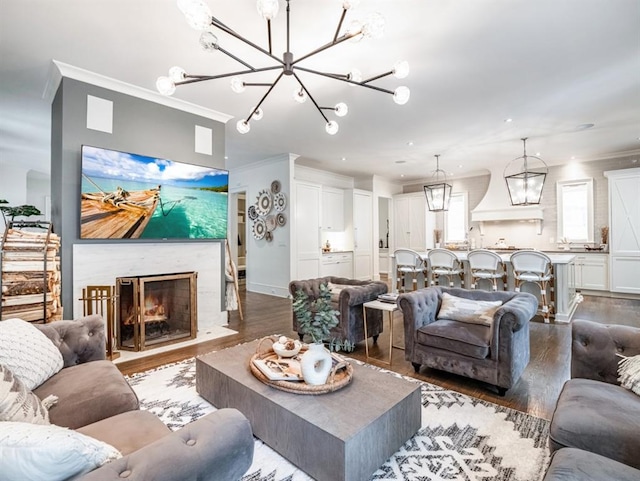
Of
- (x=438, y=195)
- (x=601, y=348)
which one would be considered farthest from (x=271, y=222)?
(x=601, y=348)

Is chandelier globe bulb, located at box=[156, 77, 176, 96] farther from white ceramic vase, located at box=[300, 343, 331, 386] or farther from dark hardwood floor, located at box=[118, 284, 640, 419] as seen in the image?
dark hardwood floor, located at box=[118, 284, 640, 419]

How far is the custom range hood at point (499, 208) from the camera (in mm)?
7535

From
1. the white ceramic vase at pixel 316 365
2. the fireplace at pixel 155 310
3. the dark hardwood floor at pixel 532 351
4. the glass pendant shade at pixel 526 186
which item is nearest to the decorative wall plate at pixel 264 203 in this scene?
the dark hardwood floor at pixel 532 351

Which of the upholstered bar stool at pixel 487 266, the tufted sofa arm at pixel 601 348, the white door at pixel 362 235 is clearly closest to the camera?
the tufted sofa arm at pixel 601 348

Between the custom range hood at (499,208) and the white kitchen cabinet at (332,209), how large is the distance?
3338mm

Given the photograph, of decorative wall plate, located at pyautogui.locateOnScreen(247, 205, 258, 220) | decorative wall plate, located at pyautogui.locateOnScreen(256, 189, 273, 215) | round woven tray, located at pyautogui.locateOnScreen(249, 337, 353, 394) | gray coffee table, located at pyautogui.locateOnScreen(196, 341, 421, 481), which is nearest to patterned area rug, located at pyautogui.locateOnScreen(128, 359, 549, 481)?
gray coffee table, located at pyautogui.locateOnScreen(196, 341, 421, 481)

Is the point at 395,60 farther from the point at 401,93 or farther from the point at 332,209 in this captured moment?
the point at 332,209

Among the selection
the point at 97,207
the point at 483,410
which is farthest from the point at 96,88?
the point at 483,410

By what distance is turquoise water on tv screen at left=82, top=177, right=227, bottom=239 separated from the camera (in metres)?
3.88

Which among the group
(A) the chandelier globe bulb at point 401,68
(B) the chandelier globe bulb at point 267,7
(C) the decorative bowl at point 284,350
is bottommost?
(C) the decorative bowl at point 284,350

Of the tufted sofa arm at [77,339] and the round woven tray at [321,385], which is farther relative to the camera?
the tufted sofa arm at [77,339]

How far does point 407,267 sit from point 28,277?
A: 5376 mm

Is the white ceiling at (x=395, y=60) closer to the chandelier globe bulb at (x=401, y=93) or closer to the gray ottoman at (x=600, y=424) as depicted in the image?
the chandelier globe bulb at (x=401, y=93)

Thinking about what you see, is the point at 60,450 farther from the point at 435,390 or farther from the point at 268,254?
the point at 268,254
